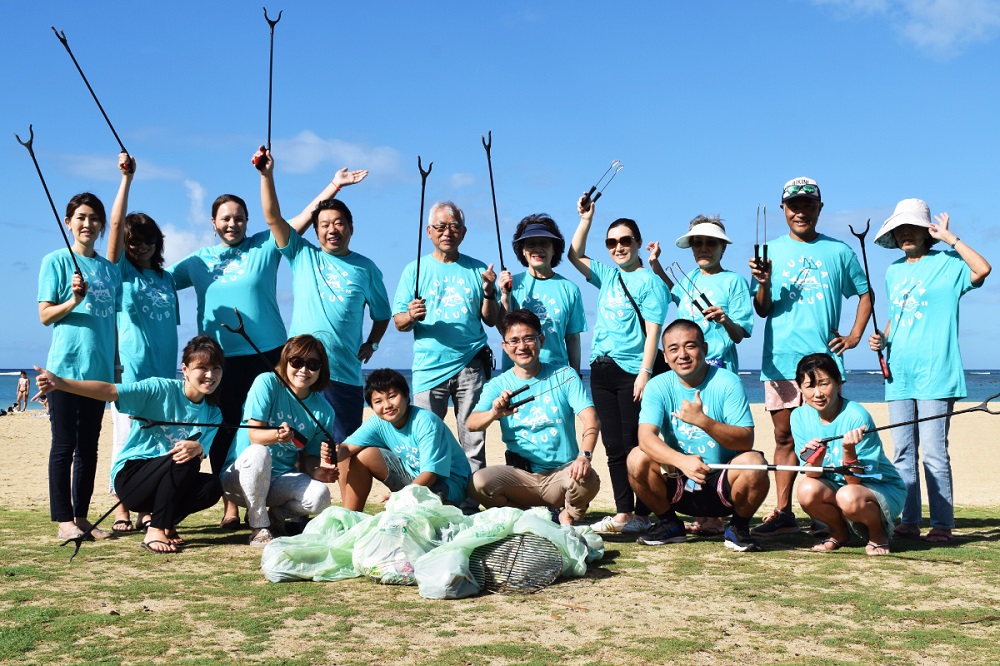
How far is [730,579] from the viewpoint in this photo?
4730 mm

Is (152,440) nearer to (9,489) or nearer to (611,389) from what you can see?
(611,389)

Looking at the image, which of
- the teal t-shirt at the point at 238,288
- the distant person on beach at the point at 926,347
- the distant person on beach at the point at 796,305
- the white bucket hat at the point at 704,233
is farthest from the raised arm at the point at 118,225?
the distant person on beach at the point at 926,347

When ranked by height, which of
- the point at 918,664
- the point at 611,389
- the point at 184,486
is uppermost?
the point at 611,389

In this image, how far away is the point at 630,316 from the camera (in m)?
6.40

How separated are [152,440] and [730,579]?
3.48 metres

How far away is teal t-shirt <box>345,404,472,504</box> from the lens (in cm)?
584

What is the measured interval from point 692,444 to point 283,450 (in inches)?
100

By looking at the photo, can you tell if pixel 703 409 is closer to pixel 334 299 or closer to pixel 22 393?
pixel 334 299

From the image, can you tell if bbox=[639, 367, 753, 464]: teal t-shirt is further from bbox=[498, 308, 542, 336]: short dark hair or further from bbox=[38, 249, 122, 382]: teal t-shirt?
bbox=[38, 249, 122, 382]: teal t-shirt

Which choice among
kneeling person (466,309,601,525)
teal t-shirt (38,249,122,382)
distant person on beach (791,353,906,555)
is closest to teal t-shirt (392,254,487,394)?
kneeling person (466,309,601,525)

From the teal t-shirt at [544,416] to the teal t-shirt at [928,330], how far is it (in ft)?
6.64

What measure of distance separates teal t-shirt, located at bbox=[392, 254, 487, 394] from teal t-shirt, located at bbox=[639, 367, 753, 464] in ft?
4.61

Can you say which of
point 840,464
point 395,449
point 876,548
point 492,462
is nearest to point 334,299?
point 395,449

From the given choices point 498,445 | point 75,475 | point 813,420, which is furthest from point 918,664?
point 498,445
